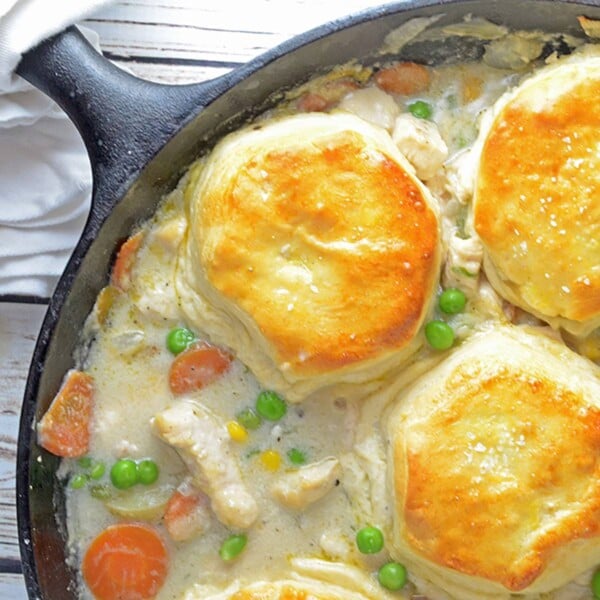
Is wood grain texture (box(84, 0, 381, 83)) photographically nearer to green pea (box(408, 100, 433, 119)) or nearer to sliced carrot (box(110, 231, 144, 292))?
green pea (box(408, 100, 433, 119))

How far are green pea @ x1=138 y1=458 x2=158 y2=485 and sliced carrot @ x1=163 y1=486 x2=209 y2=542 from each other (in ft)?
0.28

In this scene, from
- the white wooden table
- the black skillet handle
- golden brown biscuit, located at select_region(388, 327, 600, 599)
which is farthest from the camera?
the white wooden table

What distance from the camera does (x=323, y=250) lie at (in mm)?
2834

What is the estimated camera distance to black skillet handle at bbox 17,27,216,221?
2.88 m

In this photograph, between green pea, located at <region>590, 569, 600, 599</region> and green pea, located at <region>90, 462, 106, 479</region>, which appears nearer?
green pea, located at <region>590, 569, 600, 599</region>

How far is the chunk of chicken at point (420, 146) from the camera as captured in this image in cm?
300

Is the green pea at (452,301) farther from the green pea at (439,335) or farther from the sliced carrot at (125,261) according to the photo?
the sliced carrot at (125,261)

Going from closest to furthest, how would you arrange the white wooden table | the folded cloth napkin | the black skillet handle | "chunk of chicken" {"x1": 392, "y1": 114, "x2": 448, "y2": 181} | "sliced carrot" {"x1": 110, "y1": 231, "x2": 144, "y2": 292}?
the black skillet handle < "chunk of chicken" {"x1": 392, "y1": 114, "x2": 448, "y2": 181} < "sliced carrot" {"x1": 110, "y1": 231, "x2": 144, "y2": 292} < the folded cloth napkin < the white wooden table

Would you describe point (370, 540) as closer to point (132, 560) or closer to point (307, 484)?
point (307, 484)

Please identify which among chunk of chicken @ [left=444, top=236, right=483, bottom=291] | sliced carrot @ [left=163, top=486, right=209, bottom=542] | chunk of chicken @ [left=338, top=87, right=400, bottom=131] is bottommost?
sliced carrot @ [left=163, top=486, right=209, bottom=542]

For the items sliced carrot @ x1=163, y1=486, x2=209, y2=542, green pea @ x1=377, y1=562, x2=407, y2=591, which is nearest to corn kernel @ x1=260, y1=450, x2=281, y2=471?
sliced carrot @ x1=163, y1=486, x2=209, y2=542

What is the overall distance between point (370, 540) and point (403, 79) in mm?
1452

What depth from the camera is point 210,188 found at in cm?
294

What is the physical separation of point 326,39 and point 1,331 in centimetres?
157
